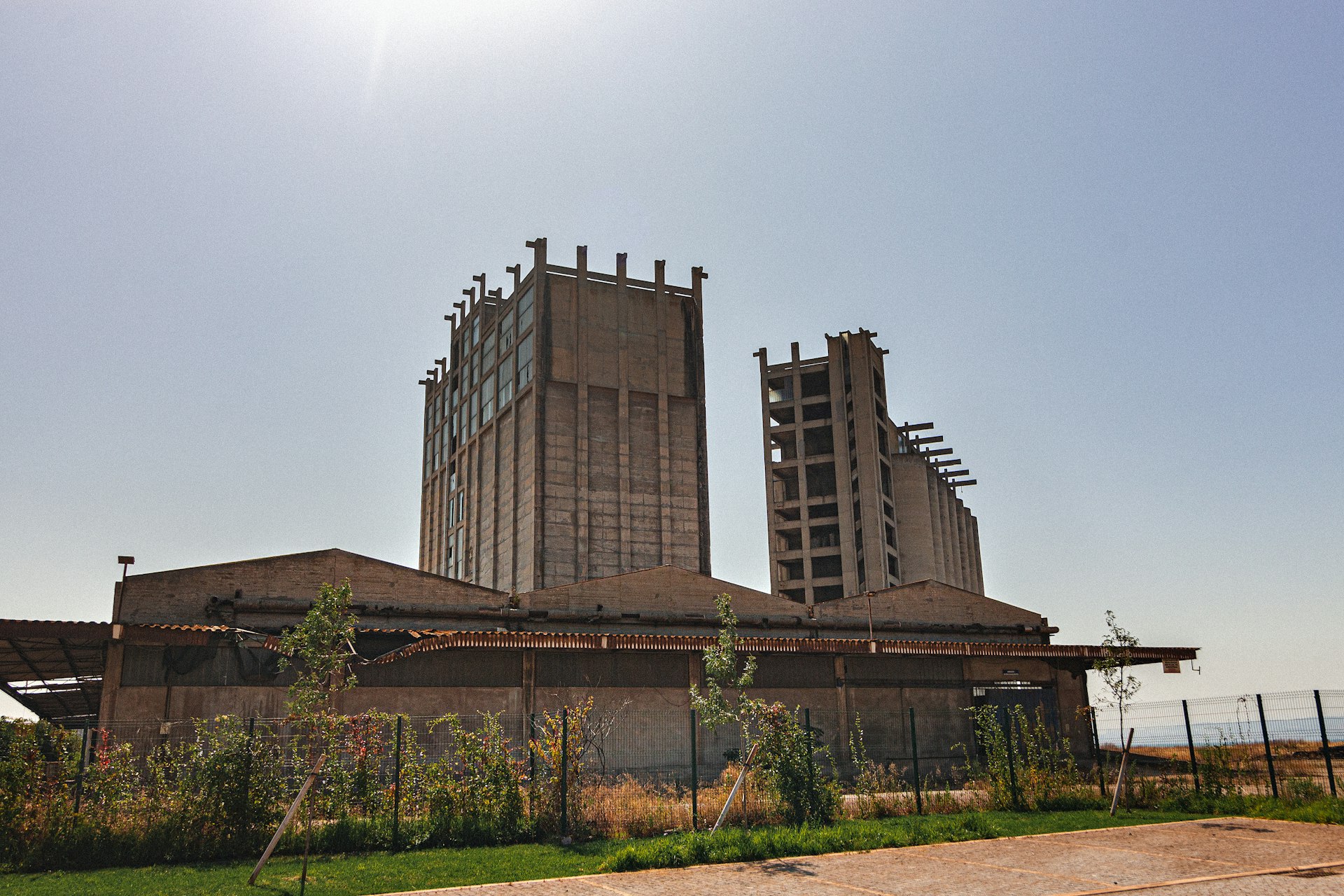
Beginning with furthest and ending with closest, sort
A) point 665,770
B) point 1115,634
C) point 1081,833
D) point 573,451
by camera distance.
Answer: point 573,451
point 665,770
point 1115,634
point 1081,833

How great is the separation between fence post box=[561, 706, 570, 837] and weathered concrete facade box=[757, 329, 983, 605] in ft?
172

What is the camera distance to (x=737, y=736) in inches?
1249

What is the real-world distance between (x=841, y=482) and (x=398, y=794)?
5789 cm

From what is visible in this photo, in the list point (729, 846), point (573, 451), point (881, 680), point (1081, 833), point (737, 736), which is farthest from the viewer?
point (573, 451)

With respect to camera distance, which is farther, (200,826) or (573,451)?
(573,451)

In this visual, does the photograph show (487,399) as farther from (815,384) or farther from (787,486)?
(815,384)

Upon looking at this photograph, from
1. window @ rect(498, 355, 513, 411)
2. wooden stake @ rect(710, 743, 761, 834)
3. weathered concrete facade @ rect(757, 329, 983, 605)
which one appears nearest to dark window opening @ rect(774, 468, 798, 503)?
weathered concrete facade @ rect(757, 329, 983, 605)

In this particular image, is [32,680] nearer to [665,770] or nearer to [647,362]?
[665,770]

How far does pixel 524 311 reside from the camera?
59.4 metres

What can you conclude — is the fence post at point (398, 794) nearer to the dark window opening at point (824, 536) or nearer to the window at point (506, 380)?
the window at point (506, 380)

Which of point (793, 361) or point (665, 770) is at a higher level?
point (793, 361)

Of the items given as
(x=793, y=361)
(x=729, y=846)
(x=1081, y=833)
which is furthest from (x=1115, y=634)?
(x=793, y=361)

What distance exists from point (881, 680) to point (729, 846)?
65.3ft

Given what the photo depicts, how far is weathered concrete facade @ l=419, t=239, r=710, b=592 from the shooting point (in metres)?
54.8
